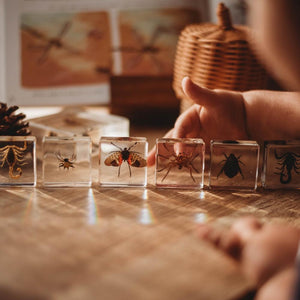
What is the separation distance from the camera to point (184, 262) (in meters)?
0.67

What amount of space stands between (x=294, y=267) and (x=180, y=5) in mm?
1139

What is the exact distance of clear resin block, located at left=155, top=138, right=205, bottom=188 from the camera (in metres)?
0.93

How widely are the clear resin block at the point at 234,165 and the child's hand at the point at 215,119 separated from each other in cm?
15

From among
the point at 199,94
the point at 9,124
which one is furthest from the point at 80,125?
the point at 199,94

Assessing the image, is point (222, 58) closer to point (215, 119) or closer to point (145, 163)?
point (215, 119)

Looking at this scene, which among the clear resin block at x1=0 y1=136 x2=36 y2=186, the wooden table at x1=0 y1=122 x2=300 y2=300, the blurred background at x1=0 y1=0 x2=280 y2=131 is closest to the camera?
the wooden table at x1=0 y1=122 x2=300 y2=300

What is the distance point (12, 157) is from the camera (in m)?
0.93

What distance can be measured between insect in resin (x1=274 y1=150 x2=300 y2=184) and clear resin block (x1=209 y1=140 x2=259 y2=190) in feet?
0.17

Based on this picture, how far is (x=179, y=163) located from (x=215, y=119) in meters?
0.20

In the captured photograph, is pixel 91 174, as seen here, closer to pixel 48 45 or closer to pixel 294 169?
pixel 294 169

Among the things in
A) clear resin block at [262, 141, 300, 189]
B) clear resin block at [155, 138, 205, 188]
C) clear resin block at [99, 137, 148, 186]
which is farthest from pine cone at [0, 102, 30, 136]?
clear resin block at [262, 141, 300, 189]

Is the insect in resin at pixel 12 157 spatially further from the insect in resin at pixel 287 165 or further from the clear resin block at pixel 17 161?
the insect in resin at pixel 287 165

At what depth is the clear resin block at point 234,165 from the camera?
924 mm

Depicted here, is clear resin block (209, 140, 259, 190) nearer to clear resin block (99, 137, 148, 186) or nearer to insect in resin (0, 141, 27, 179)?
clear resin block (99, 137, 148, 186)
